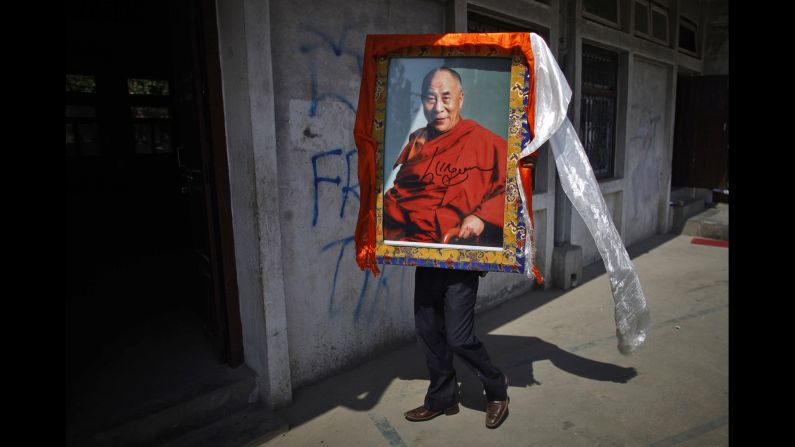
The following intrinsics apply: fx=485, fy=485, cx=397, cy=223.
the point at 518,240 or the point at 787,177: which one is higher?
the point at 787,177

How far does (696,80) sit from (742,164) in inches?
361

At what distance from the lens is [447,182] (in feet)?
8.39

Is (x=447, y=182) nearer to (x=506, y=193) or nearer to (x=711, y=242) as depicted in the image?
(x=506, y=193)

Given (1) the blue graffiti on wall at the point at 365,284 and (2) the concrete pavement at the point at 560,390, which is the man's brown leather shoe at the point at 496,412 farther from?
(1) the blue graffiti on wall at the point at 365,284

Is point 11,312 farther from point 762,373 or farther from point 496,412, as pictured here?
point 496,412

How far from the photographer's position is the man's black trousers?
2762 millimetres

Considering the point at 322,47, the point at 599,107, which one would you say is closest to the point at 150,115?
the point at 322,47

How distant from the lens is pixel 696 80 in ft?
28.7

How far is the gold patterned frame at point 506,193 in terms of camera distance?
2455 millimetres

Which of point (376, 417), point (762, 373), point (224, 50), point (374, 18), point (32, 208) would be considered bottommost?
point (376, 417)

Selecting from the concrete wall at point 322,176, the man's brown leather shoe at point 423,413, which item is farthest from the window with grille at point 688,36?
the man's brown leather shoe at point 423,413

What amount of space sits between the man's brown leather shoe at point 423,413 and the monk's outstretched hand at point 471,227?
122cm

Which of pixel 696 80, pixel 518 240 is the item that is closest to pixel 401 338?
pixel 518 240

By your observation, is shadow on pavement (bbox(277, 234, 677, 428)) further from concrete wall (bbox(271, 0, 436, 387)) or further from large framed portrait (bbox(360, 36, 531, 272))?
large framed portrait (bbox(360, 36, 531, 272))
